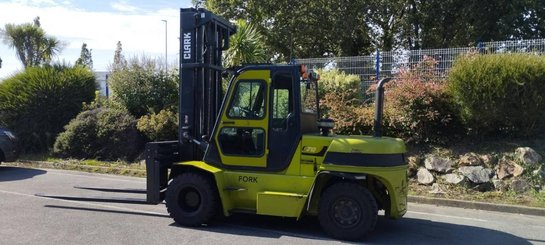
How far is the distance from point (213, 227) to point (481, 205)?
5.22 metres

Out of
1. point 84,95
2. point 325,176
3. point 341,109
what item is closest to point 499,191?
point 341,109

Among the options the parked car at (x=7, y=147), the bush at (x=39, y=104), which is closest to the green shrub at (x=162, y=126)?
the parked car at (x=7, y=147)

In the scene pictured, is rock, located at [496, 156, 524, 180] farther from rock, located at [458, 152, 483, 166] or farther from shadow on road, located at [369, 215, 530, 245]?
shadow on road, located at [369, 215, 530, 245]

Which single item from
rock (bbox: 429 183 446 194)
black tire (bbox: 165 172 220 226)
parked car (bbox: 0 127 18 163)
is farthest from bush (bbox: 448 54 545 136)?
parked car (bbox: 0 127 18 163)

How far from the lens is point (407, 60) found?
14.3m

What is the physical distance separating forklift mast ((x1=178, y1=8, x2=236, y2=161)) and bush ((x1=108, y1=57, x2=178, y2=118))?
7.93 m

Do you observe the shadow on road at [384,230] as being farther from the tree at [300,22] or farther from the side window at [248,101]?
the tree at [300,22]

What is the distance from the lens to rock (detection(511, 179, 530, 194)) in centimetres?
1012

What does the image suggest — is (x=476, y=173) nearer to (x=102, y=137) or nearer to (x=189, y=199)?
(x=189, y=199)

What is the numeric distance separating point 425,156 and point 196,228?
6245 millimetres

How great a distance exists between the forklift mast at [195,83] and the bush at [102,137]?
7.51m

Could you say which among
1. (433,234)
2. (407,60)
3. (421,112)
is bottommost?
(433,234)

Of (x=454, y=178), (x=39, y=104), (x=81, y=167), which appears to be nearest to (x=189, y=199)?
(x=454, y=178)

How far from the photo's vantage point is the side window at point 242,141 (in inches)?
282
